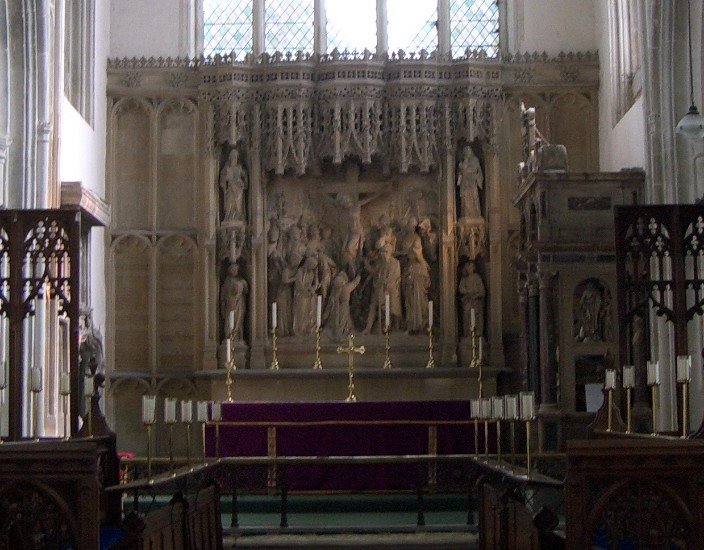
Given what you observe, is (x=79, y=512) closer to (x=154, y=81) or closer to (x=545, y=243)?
(x=545, y=243)

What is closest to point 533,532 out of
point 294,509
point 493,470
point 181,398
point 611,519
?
point 611,519

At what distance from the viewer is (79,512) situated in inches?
296

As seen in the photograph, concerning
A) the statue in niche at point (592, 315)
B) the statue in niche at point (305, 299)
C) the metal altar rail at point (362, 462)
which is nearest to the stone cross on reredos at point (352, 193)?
the statue in niche at point (305, 299)

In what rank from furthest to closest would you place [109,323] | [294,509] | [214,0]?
[214,0] < [109,323] < [294,509]

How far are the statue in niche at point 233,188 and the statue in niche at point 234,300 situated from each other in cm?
74

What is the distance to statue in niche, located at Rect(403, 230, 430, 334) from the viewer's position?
62.0 ft

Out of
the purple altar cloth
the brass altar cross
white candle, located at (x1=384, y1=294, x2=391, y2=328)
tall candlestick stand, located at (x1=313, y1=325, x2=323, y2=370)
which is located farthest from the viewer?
tall candlestick stand, located at (x1=313, y1=325, x2=323, y2=370)

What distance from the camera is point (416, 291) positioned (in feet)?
62.0

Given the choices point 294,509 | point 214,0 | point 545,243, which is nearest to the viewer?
point 294,509

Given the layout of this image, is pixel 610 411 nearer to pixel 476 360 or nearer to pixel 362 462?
pixel 362 462

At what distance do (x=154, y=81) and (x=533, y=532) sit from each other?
512 inches

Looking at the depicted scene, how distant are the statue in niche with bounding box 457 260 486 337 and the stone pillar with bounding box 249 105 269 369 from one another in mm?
2883

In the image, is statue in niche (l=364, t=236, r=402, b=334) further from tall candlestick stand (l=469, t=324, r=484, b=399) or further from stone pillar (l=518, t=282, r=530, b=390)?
stone pillar (l=518, t=282, r=530, b=390)

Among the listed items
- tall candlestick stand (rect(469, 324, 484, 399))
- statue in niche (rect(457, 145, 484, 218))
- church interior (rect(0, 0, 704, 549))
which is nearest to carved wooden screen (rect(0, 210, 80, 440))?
church interior (rect(0, 0, 704, 549))
